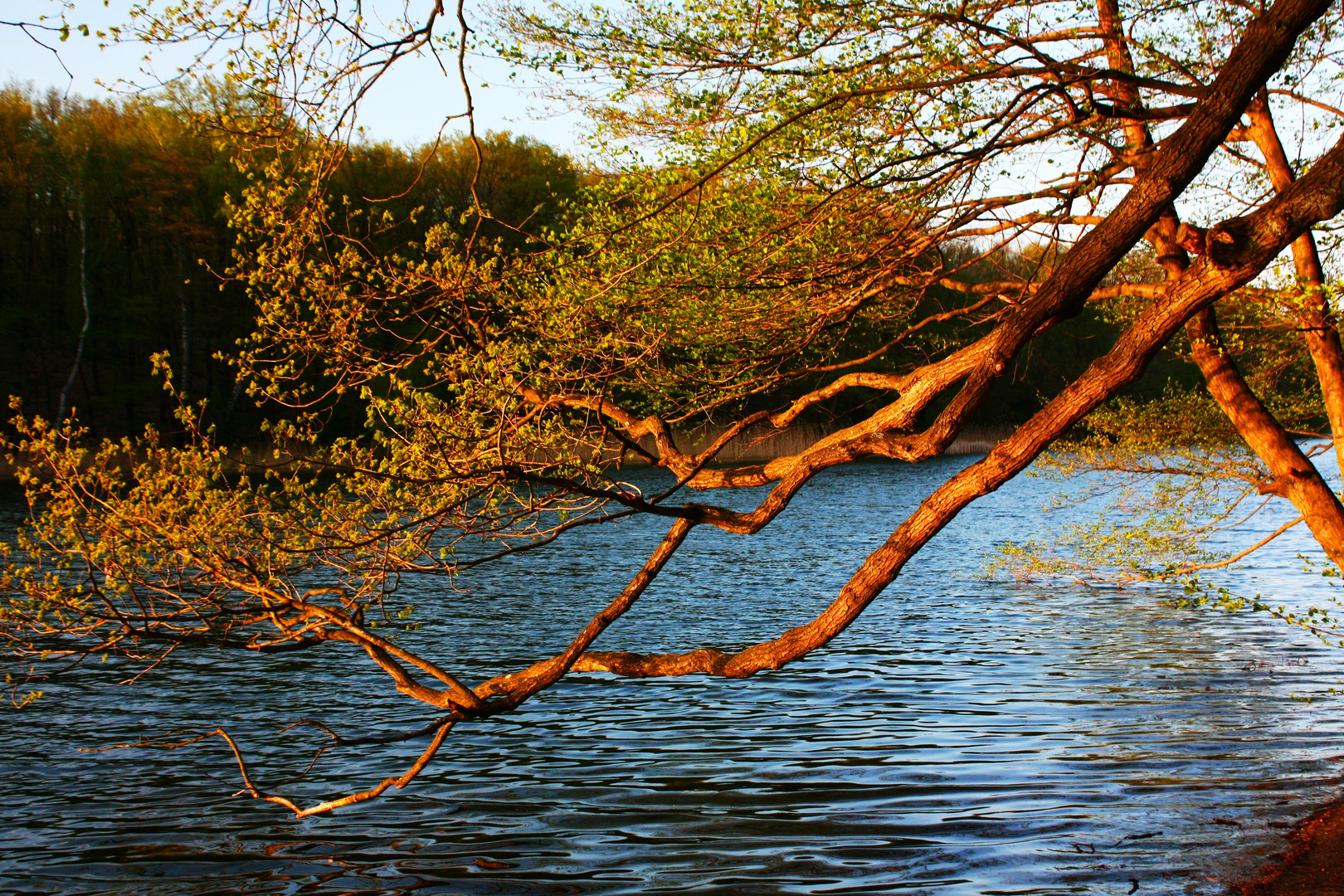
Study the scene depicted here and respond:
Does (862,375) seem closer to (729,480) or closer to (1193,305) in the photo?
(729,480)

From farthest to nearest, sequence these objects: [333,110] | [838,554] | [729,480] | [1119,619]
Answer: [838,554], [1119,619], [729,480], [333,110]

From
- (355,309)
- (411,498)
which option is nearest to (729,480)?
(411,498)

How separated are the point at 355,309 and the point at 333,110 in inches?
37.5

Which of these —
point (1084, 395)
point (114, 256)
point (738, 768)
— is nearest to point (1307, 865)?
point (1084, 395)

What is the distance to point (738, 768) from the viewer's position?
8.72 meters

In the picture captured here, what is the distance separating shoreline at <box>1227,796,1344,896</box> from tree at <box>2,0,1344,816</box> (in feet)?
6.73

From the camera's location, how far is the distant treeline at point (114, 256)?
1342 inches

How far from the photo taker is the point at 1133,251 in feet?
34.1

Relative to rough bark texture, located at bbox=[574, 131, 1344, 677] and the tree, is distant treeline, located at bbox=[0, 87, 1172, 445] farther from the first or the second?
rough bark texture, located at bbox=[574, 131, 1344, 677]

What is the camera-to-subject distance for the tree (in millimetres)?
4949

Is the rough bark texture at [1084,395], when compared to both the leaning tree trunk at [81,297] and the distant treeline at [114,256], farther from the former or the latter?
the leaning tree trunk at [81,297]

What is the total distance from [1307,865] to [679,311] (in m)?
5.20

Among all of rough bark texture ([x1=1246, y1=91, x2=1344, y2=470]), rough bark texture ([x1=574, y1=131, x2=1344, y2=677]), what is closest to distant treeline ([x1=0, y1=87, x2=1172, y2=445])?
rough bark texture ([x1=1246, y1=91, x2=1344, y2=470])

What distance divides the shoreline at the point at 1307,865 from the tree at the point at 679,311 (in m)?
2.05
